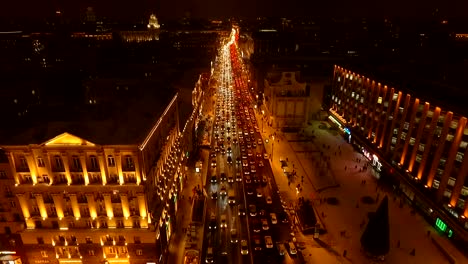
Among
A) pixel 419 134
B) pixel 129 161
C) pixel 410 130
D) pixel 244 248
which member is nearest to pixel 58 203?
pixel 129 161

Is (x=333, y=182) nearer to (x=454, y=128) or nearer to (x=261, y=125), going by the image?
(x=454, y=128)

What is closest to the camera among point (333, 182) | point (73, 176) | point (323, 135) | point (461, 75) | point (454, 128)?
point (73, 176)

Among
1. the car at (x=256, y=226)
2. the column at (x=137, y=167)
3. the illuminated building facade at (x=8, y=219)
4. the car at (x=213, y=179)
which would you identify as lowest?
the car at (x=256, y=226)

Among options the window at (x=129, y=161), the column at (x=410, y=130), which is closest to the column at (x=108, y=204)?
the window at (x=129, y=161)

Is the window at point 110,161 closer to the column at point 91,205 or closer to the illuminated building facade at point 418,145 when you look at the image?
the column at point 91,205

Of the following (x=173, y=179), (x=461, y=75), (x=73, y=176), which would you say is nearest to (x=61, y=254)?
(x=73, y=176)

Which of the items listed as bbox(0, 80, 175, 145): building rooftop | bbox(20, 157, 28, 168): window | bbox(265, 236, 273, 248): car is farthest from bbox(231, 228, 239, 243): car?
bbox(20, 157, 28, 168): window
